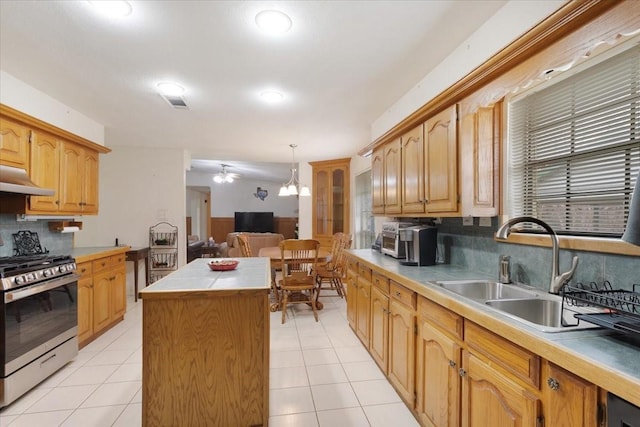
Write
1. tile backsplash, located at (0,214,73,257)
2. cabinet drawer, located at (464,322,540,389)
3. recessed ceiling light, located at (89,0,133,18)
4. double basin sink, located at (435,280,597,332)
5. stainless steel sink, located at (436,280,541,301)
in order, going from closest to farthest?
cabinet drawer, located at (464,322,540,389) < double basin sink, located at (435,280,597,332) < recessed ceiling light, located at (89,0,133,18) < stainless steel sink, located at (436,280,541,301) < tile backsplash, located at (0,214,73,257)

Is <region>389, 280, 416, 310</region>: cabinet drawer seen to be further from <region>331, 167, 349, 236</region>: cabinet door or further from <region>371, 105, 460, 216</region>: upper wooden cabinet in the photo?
<region>331, 167, 349, 236</region>: cabinet door

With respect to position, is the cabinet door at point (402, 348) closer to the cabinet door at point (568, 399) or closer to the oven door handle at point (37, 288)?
the cabinet door at point (568, 399)

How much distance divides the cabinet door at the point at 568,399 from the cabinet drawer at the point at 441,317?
0.43 m

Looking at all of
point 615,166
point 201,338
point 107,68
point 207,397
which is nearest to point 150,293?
point 201,338

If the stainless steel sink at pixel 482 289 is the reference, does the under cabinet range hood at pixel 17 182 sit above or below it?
above

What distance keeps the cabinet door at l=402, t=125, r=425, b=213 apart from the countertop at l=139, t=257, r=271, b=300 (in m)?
1.28

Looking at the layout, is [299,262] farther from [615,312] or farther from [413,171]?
[615,312]

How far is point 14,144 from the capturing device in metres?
2.43

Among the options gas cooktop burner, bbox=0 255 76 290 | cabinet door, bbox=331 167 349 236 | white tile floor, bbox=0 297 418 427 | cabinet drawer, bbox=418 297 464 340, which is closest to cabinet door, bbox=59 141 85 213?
gas cooktop burner, bbox=0 255 76 290

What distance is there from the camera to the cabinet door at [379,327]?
219 cm

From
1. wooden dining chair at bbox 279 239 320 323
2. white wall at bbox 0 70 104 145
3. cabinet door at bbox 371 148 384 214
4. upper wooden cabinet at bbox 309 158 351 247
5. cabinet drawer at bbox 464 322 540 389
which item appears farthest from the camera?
upper wooden cabinet at bbox 309 158 351 247

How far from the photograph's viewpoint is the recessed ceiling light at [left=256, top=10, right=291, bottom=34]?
1659 mm

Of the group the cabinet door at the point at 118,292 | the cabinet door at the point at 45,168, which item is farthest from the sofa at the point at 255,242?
the cabinet door at the point at 45,168

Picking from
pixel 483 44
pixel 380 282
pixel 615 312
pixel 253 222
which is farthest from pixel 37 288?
pixel 253 222
